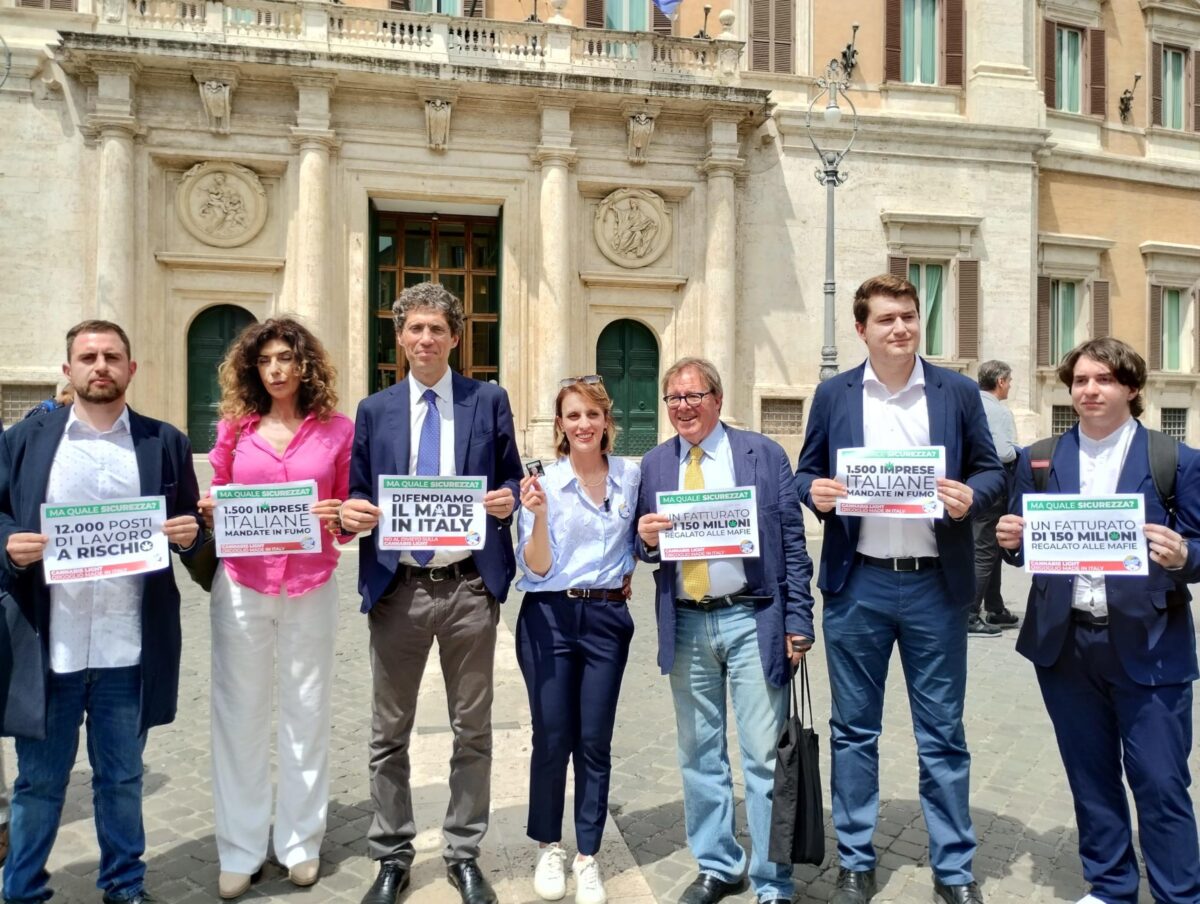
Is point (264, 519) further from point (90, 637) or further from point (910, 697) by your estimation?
point (910, 697)

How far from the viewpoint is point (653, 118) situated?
17.6 m

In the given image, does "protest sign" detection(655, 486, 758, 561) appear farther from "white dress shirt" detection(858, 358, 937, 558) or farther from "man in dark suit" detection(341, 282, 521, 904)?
"man in dark suit" detection(341, 282, 521, 904)

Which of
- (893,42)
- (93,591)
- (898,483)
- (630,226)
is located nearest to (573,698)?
(898,483)

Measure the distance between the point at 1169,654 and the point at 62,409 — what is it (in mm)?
4363

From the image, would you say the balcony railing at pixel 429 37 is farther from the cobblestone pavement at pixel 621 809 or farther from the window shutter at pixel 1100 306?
the cobblestone pavement at pixel 621 809

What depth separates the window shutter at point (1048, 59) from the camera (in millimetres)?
20688

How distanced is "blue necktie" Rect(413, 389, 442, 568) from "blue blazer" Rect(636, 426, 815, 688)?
0.92 metres

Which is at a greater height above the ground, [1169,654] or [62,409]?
[62,409]

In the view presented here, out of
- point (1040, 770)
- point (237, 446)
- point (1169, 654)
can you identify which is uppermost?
point (237, 446)

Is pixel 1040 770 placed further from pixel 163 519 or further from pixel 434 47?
pixel 434 47

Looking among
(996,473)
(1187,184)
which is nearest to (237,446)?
(996,473)

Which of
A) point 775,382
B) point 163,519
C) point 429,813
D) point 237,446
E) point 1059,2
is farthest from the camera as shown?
point 1059,2

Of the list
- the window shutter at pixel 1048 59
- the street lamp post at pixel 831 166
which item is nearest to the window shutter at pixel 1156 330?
the window shutter at pixel 1048 59

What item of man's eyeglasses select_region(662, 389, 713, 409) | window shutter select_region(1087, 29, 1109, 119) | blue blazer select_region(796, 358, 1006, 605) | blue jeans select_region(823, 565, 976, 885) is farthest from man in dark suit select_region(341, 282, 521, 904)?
window shutter select_region(1087, 29, 1109, 119)
